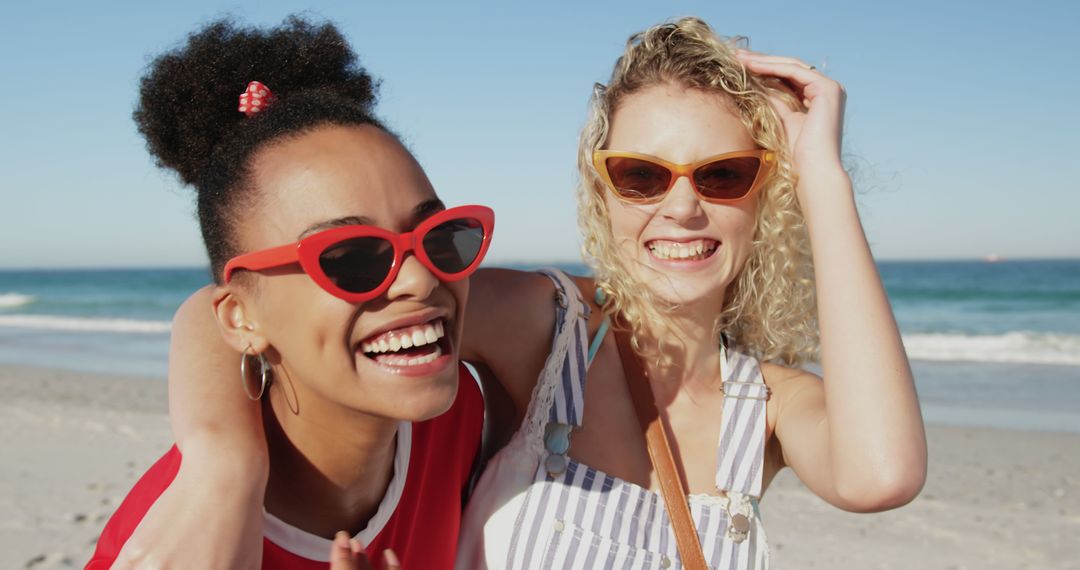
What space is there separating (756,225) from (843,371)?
66 cm

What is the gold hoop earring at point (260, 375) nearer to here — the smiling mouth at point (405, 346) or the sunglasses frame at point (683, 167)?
the smiling mouth at point (405, 346)

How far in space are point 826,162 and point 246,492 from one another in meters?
1.98

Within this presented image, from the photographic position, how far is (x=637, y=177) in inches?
109

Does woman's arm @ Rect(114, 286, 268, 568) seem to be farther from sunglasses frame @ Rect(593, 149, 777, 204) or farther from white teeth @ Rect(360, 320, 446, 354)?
sunglasses frame @ Rect(593, 149, 777, 204)

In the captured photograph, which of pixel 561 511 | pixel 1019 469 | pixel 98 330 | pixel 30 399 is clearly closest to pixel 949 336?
pixel 1019 469

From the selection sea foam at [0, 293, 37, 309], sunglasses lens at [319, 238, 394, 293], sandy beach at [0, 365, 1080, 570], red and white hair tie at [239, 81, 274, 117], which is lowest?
sea foam at [0, 293, 37, 309]

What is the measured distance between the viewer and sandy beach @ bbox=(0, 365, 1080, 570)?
5.99 meters

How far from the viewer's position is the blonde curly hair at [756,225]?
2830 mm

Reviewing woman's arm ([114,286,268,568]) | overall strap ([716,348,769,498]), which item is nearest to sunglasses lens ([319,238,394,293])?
woman's arm ([114,286,268,568])

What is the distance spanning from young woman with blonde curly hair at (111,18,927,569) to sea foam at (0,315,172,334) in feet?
74.7

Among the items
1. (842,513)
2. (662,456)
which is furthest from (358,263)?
(842,513)

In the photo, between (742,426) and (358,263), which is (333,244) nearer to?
(358,263)

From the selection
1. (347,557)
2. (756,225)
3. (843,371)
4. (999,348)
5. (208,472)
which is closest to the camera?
(347,557)

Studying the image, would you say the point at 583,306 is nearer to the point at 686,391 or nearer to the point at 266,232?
the point at 686,391
